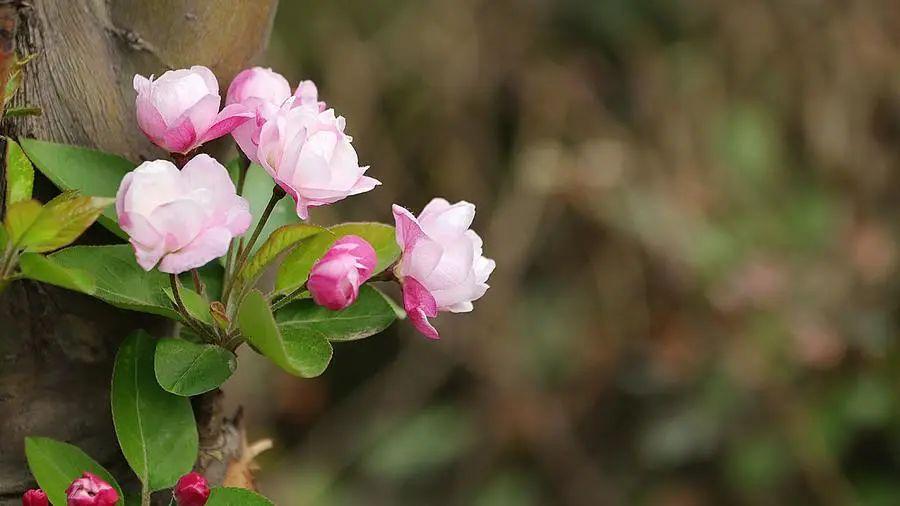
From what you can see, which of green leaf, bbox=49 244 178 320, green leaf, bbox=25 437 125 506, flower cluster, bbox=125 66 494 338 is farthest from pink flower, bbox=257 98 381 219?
green leaf, bbox=25 437 125 506

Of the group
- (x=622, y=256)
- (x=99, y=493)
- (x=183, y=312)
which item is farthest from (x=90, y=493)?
(x=622, y=256)

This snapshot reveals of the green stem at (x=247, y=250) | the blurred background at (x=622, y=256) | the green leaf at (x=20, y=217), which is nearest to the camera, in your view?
the green leaf at (x=20, y=217)

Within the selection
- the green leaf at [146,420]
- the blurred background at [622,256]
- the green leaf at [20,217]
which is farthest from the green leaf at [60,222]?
the blurred background at [622,256]

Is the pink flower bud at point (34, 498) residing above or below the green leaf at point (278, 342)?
below

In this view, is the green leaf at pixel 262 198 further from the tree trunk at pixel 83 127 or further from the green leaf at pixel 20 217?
the green leaf at pixel 20 217

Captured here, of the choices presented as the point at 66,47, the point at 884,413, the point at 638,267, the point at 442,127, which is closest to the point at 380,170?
the point at 442,127

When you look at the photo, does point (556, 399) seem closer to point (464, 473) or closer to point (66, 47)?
point (464, 473)

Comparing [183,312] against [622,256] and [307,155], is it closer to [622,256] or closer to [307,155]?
[307,155]

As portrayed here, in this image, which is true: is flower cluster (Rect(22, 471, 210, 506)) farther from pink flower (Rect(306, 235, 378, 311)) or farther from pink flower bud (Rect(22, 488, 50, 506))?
pink flower (Rect(306, 235, 378, 311))
